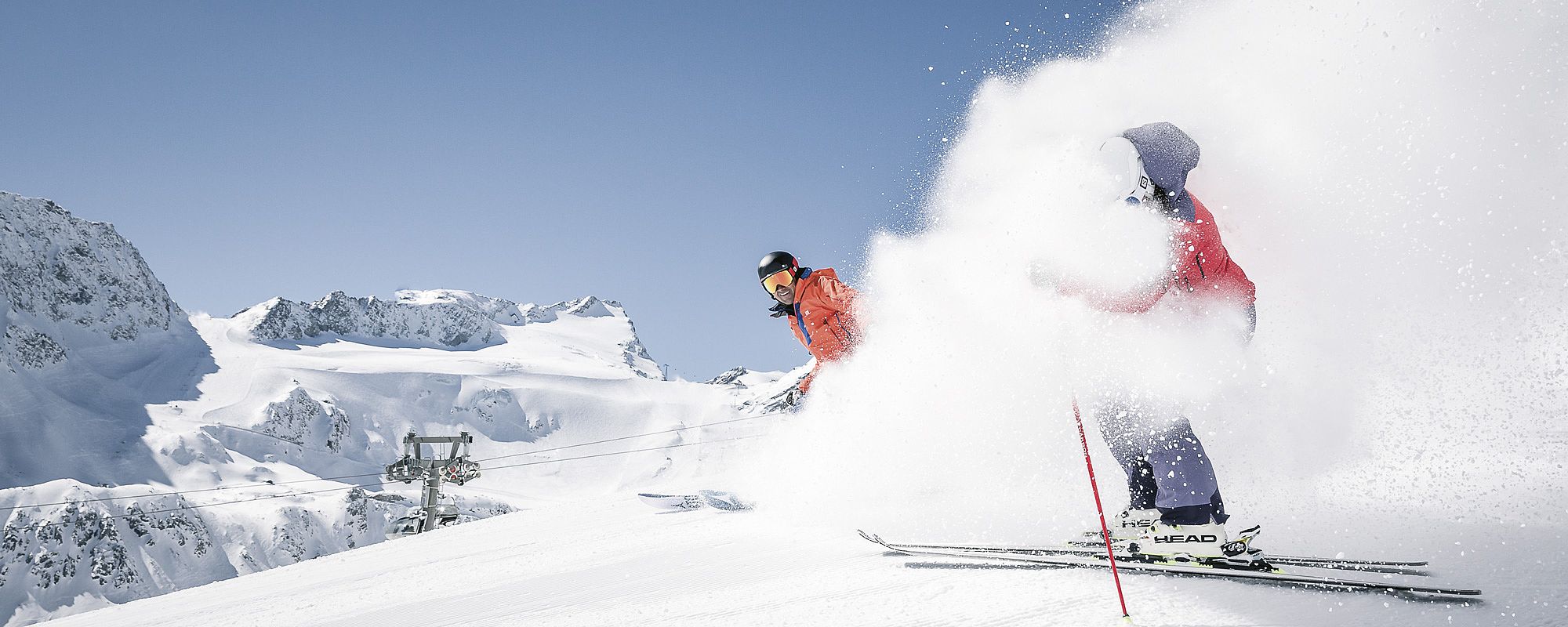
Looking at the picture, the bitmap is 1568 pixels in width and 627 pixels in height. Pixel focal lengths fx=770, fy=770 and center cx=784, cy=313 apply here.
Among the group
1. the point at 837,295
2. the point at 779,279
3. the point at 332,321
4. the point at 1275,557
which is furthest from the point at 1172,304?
the point at 332,321

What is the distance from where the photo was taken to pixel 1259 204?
3566 millimetres

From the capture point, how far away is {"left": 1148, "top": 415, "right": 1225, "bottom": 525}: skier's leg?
2814 mm

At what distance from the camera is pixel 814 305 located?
544 cm

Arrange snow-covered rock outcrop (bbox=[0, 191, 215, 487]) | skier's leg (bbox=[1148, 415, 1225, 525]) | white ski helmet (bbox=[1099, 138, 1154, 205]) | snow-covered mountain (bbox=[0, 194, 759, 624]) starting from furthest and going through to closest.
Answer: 1. snow-covered rock outcrop (bbox=[0, 191, 215, 487])
2. snow-covered mountain (bbox=[0, 194, 759, 624])
3. white ski helmet (bbox=[1099, 138, 1154, 205])
4. skier's leg (bbox=[1148, 415, 1225, 525])

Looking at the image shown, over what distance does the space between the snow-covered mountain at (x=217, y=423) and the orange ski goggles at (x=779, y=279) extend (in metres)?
83.4

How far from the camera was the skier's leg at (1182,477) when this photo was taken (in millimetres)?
2814

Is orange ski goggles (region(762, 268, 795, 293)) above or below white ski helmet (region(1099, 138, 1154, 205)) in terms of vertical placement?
above

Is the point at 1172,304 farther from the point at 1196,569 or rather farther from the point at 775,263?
the point at 775,263

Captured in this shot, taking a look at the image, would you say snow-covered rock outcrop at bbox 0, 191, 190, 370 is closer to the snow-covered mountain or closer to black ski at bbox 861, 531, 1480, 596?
the snow-covered mountain

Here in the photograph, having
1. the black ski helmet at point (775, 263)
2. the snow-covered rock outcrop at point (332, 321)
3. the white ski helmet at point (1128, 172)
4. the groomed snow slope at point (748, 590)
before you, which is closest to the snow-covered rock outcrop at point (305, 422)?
the snow-covered rock outcrop at point (332, 321)

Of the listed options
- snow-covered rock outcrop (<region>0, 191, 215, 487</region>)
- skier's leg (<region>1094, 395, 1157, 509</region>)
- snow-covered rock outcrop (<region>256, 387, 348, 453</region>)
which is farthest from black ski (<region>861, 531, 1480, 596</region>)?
snow-covered rock outcrop (<region>256, 387, 348, 453</region>)

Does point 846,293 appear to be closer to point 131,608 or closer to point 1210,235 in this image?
point 1210,235

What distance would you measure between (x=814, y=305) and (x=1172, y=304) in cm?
272

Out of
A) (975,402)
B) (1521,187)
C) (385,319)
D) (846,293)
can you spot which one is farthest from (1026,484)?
(385,319)
